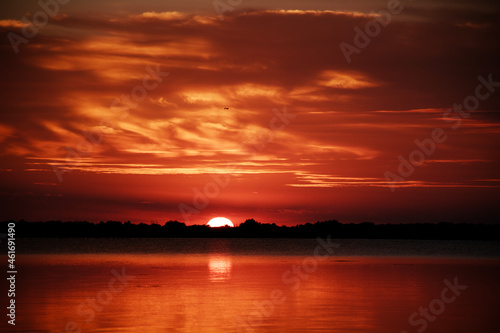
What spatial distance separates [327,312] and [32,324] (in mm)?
12527

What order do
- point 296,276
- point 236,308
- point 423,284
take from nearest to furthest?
1. point 236,308
2. point 423,284
3. point 296,276

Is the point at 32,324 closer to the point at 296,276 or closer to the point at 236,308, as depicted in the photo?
the point at 236,308

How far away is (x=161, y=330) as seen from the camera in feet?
79.7

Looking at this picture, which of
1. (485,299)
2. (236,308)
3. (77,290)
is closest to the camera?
(236,308)

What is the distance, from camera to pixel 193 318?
2723 cm

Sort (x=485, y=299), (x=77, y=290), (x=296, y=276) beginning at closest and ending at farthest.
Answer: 1. (x=485, y=299)
2. (x=77, y=290)
3. (x=296, y=276)

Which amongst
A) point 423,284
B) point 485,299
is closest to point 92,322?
point 485,299

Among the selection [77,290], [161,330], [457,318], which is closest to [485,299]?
[457,318]

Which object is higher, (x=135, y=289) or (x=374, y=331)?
(x=135, y=289)

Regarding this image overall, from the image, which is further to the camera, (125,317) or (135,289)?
(135,289)

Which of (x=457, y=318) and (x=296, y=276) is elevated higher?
(x=296, y=276)

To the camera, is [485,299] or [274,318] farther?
[485,299]

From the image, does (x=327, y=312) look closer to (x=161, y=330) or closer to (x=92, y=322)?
(x=161, y=330)

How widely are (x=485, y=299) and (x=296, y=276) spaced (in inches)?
670
